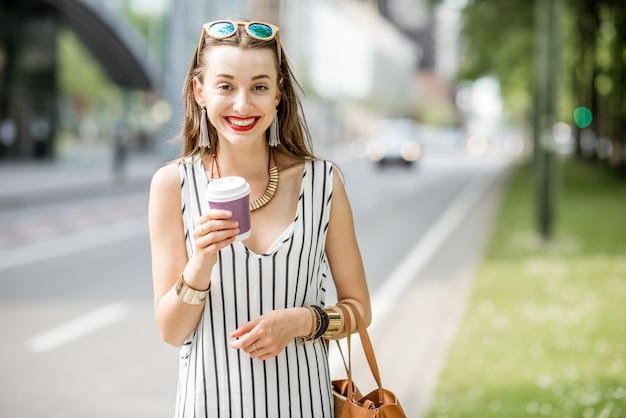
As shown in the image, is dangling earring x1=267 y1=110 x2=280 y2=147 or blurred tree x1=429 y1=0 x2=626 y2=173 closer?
dangling earring x1=267 y1=110 x2=280 y2=147

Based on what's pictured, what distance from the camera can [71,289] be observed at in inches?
379

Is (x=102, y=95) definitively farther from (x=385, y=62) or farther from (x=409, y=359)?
(x=385, y=62)

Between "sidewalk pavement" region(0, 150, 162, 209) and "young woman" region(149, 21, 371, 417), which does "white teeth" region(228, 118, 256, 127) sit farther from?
"sidewalk pavement" region(0, 150, 162, 209)

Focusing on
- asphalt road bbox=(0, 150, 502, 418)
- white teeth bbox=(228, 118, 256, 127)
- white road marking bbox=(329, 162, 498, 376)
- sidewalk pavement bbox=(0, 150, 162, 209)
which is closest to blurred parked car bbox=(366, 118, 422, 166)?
sidewalk pavement bbox=(0, 150, 162, 209)

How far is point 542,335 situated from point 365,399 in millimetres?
4954

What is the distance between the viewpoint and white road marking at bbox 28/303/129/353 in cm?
732

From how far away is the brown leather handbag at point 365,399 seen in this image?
2.16 m

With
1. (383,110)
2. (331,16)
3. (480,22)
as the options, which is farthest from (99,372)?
(383,110)

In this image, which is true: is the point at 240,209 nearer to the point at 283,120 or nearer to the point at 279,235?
the point at 279,235

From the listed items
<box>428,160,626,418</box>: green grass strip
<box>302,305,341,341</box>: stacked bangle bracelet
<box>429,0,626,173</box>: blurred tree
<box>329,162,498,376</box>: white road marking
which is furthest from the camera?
<box>429,0,626,173</box>: blurred tree

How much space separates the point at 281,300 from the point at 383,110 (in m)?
125

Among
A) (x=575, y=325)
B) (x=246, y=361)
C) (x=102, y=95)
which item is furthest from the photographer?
(x=102, y=95)

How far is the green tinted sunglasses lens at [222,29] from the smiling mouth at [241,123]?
0.20m

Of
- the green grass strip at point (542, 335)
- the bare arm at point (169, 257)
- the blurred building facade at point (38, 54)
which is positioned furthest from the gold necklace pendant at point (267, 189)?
the blurred building facade at point (38, 54)
